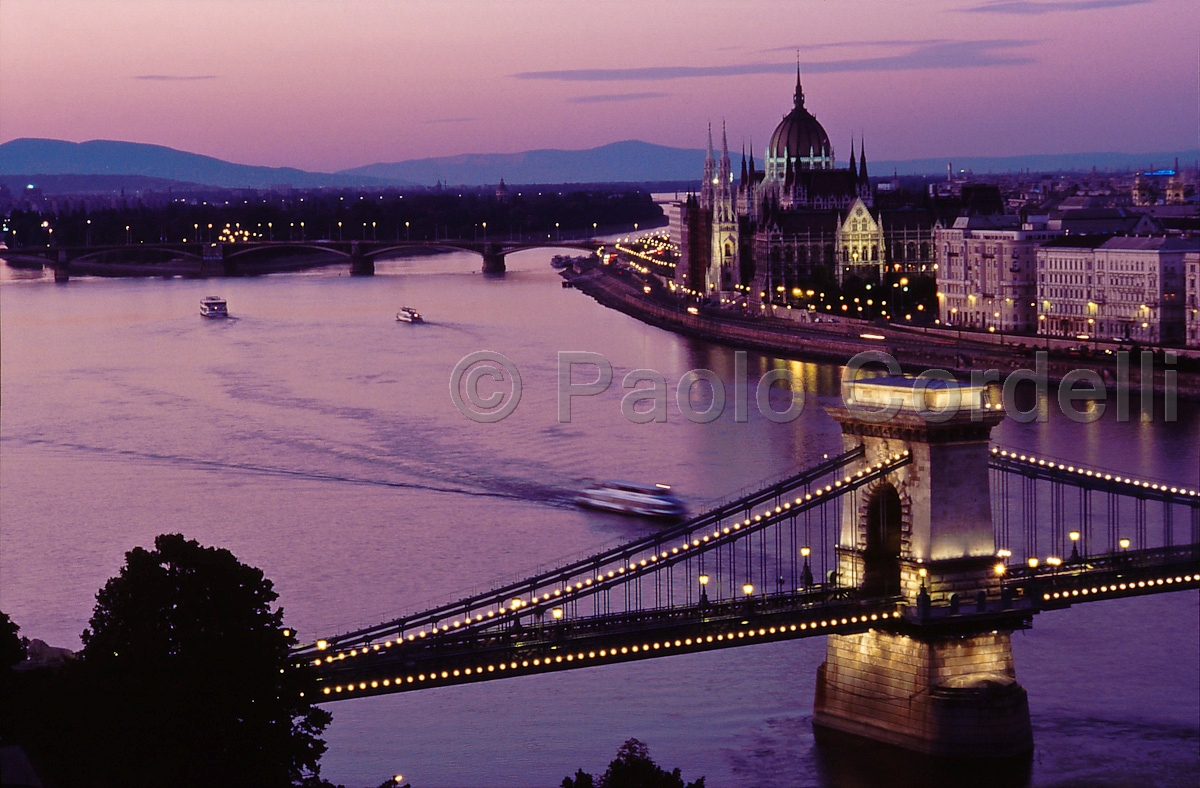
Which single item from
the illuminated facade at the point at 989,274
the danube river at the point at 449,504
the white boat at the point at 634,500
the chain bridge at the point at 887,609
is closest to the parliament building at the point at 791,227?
the illuminated facade at the point at 989,274

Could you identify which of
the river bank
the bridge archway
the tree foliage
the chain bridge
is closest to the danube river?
the chain bridge

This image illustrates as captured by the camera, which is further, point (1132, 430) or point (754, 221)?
point (754, 221)

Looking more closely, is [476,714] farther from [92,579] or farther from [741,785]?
[92,579]

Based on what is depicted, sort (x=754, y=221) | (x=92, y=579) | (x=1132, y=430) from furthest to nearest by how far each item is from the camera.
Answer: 1. (x=754, y=221)
2. (x=1132, y=430)
3. (x=92, y=579)

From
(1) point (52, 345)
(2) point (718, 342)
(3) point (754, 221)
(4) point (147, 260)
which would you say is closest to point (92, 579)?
(1) point (52, 345)

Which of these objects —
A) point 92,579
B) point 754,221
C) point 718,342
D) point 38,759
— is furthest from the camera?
point 754,221

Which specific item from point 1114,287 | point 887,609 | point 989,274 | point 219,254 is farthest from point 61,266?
point 887,609

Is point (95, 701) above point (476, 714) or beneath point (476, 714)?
above

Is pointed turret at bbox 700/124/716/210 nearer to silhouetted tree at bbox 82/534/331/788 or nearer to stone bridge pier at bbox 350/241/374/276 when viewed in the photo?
stone bridge pier at bbox 350/241/374/276
